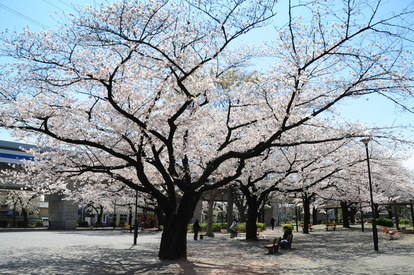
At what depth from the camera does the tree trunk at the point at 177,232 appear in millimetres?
12781

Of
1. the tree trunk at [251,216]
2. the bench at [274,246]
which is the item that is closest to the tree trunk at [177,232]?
the bench at [274,246]

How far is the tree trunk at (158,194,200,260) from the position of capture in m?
12.8

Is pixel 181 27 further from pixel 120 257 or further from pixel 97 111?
pixel 120 257

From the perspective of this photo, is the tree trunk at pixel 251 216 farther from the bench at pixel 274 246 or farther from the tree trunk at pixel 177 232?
the tree trunk at pixel 177 232

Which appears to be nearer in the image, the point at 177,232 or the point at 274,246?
the point at 177,232

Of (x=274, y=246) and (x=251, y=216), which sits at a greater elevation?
(x=251, y=216)

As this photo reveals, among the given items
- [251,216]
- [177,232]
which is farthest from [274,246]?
[251,216]

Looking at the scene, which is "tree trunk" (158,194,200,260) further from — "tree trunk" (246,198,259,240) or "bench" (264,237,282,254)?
"tree trunk" (246,198,259,240)

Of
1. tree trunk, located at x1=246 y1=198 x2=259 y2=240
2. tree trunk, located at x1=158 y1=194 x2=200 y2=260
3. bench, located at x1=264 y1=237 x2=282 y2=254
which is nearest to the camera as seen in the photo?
tree trunk, located at x1=158 y1=194 x2=200 y2=260

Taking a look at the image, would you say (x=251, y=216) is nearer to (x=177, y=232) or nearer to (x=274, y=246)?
(x=274, y=246)

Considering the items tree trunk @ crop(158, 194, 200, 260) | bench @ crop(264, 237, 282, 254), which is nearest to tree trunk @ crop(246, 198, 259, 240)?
bench @ crop(264, 237, 282, 254)

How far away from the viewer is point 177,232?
12953 mm

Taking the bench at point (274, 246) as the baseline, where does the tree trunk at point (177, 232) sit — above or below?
above

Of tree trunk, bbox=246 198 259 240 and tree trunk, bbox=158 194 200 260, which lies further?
tree trunk, bbox=246 198 259 240
